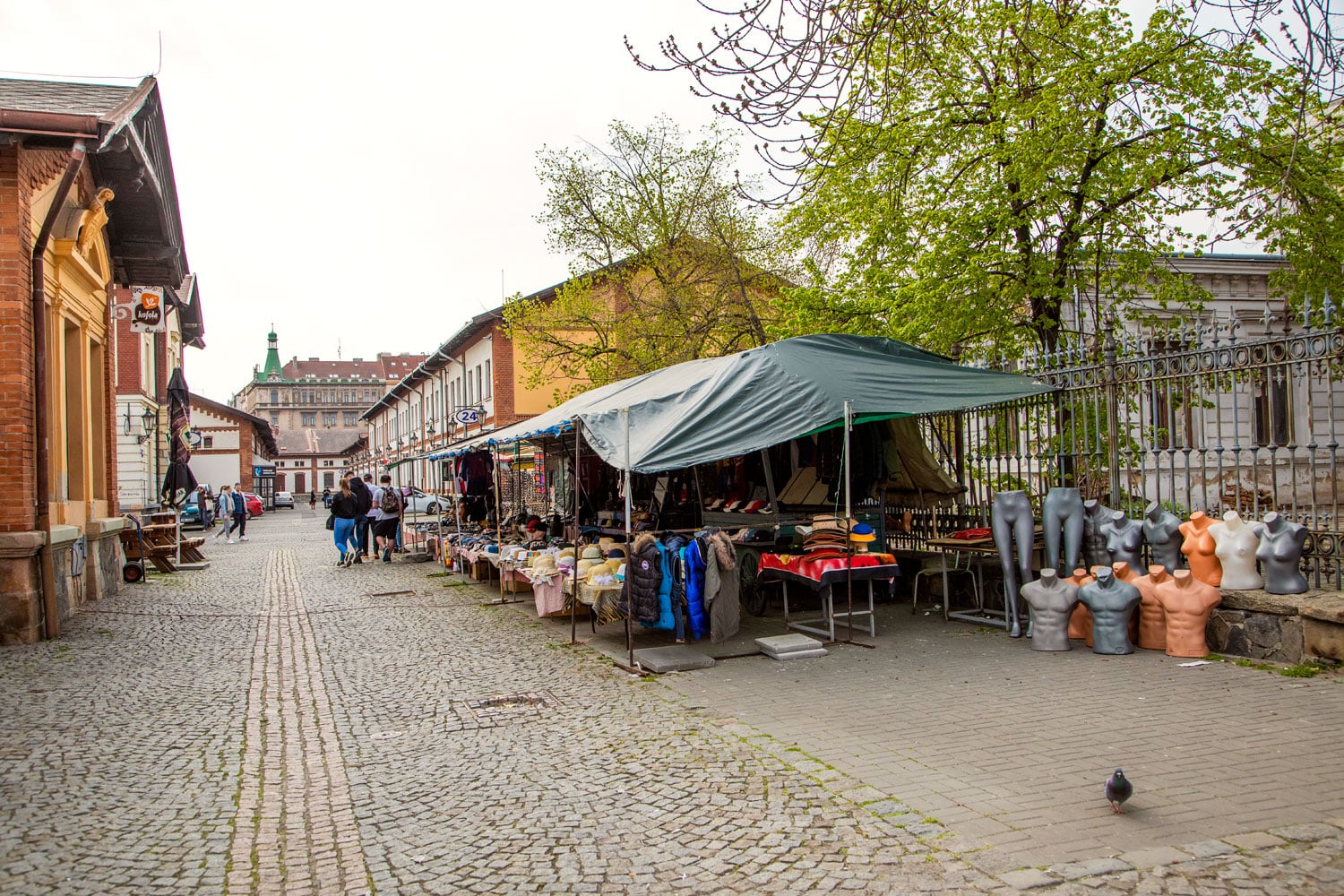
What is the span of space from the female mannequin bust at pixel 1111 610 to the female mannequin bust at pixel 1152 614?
5.7 inches

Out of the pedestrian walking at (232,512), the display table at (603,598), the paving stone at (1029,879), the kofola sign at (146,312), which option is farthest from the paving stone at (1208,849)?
the pedestrian walking at (232,512)

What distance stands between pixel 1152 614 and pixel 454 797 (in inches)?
224

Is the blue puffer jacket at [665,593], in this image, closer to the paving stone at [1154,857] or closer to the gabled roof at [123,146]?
the paving stone at [1154,857]

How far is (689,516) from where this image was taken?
11.9 metres

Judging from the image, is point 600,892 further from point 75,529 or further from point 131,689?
point 75,529

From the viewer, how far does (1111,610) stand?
7594mm

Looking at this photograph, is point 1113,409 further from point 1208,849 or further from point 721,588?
point 1208,849

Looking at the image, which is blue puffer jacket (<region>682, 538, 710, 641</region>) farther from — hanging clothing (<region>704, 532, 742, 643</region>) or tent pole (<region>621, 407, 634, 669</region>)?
tent pole (<region>621, 407, 634, 669</region>)

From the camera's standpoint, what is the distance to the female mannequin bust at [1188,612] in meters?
7.30

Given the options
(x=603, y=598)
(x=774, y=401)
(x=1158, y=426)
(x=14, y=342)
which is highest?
(x=14, y=342)

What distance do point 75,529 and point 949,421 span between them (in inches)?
394

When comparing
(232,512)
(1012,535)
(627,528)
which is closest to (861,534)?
(1012,535)

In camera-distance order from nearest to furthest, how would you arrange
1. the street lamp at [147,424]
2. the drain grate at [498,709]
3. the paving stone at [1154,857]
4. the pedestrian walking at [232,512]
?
1. the paving stone at [1154,857]
2. the drain grate at [498,709]
3. the pedestrian walking at [232,512]
4. the street lamp at [147,424]

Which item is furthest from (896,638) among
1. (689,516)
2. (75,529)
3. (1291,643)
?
(75,529)
